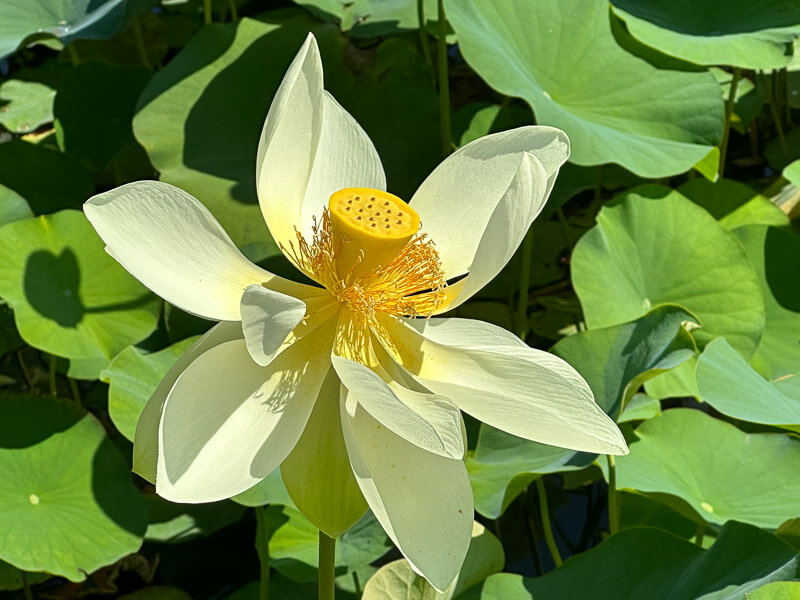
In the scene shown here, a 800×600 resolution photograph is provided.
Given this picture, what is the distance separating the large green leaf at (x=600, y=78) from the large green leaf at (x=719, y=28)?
0.05m

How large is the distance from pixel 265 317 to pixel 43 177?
4.77 feet

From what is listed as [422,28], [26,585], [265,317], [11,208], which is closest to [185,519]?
[26,585]

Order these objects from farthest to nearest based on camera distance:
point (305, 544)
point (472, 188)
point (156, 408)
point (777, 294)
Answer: point (777, 294)
point (305, 544)
point (472, 188)
point (156, 408)

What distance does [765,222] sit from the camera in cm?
186

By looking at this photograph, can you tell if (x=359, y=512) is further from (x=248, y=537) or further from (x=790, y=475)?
(x=248, y=537)

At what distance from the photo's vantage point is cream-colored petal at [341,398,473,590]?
73 centimetres

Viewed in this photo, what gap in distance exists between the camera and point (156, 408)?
30.1 inches

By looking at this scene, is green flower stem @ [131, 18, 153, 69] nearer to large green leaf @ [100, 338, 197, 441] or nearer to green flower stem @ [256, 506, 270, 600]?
large green leaf @ [100, 338, 197, 441]

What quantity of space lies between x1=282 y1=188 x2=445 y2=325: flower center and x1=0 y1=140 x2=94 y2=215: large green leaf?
1.24m

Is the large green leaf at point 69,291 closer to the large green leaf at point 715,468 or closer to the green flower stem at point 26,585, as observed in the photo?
the green flower stem at point 26,585

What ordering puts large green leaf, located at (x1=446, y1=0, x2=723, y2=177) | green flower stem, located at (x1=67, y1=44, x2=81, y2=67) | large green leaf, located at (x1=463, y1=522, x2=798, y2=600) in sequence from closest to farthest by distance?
large green leaf, located at (x1=463, y1=522, x2=798, y2=600) < large green leaf, located at (x1=446, y1=0, x2=723, y2=177) < green flower stem, located at (x1=67, y1=44, x2=81, y2=67)

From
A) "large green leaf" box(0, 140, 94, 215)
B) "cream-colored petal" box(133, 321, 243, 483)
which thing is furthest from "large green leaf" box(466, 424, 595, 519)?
"large green leaf" box(0, 140, 94, 215)

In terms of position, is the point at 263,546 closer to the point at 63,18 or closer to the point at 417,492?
the point at 417,492

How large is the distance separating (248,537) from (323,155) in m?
0.94
